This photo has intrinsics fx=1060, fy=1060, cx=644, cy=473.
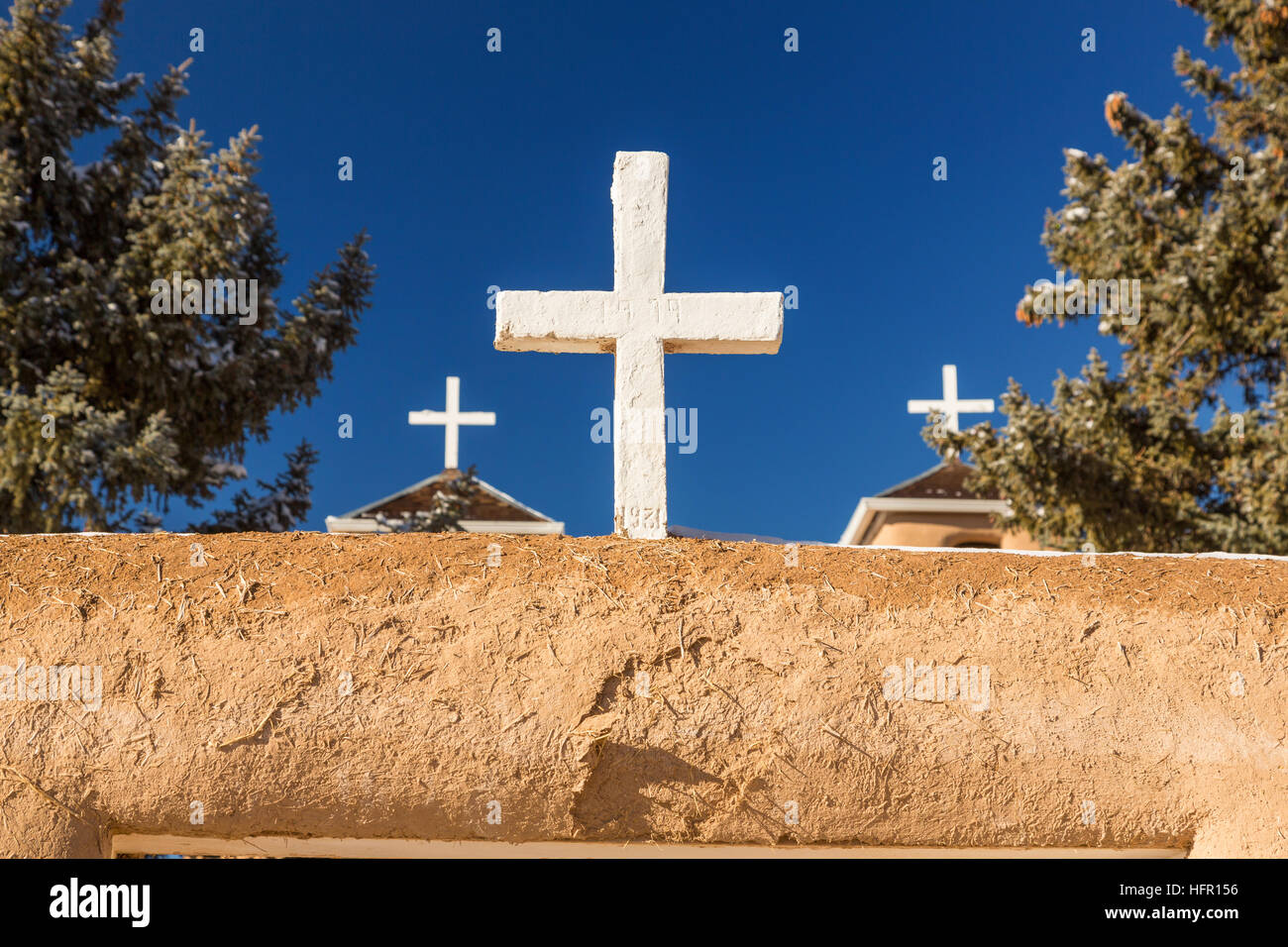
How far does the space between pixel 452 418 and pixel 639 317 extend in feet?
42.5

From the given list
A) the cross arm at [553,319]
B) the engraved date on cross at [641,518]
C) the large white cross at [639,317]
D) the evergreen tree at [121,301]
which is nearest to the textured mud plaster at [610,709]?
the engraved date on cross at [641,518]

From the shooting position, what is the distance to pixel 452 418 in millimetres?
17750

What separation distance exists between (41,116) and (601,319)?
35.2 feet

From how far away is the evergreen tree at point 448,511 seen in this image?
1319 centimetres

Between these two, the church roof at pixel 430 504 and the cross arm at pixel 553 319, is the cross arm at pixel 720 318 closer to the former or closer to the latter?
the cross arm at pixel 553 319

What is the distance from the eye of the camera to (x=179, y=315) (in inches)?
484

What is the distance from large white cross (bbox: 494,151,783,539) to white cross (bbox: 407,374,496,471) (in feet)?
41.3

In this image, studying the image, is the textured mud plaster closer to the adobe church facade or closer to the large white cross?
the large white cross

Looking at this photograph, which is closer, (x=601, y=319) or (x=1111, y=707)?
(x=1111, y=707)

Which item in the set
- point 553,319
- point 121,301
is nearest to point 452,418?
point 121,301

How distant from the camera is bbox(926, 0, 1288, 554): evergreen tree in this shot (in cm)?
1171

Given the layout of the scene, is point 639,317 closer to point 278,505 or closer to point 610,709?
point 610,709
